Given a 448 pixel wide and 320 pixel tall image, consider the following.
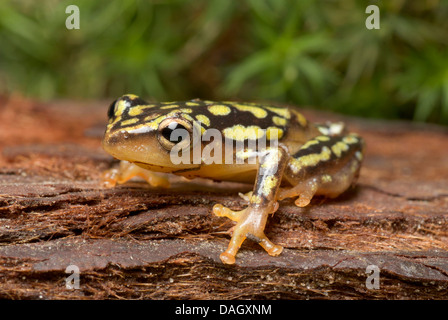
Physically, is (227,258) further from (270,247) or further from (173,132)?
(173,132)

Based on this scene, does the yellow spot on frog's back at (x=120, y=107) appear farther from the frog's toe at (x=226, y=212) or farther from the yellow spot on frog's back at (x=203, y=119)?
the frog's toe at (x=226, y=212)

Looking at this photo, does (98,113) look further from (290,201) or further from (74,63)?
(290,201)

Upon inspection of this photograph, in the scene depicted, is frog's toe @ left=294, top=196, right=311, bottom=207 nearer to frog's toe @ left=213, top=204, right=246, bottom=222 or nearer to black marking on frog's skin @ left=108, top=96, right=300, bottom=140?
frog's toe @ left=213, top=204, right=246, bottom=222

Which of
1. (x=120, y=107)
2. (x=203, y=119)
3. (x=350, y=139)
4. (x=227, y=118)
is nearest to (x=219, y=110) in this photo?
(x=227, y=118)

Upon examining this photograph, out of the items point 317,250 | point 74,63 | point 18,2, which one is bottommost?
point 317,250

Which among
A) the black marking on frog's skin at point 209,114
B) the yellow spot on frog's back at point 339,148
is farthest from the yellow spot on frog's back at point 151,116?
the yellow spot on frog's back at point 339,148
